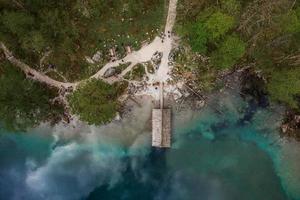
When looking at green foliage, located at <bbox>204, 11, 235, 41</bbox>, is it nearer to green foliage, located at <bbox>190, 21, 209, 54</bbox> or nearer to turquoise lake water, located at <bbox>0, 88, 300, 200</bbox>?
green foliage, located at <bbox>190, 21, 209, 54</bbox>

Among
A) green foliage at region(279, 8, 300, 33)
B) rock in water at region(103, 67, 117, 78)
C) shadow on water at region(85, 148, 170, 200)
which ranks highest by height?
green foliage at region(279, 8, 300, 33)

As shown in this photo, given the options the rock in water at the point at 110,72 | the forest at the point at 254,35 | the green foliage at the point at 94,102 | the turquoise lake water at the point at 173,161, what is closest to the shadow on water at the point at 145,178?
the turquoise lake water at the point at 173,161

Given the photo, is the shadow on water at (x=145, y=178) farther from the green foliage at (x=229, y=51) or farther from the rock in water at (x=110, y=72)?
the green foliage at (x=229, y=51)

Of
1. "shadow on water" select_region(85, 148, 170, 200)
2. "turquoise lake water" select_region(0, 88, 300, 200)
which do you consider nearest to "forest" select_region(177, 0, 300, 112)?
"turquoise lake water" select_region(0, 88, 300, 200)

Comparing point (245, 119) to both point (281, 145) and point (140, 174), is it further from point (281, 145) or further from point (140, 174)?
point (140, 174)

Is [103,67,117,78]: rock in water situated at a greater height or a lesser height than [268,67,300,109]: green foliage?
greater

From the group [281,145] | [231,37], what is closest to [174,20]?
[231,37]

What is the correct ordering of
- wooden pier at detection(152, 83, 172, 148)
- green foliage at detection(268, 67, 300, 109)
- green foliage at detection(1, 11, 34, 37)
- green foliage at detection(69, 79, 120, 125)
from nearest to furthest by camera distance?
1. green foliage at detection(1, 11, 34, 37)
2. green foliage at detection(268, 67, 300, 109)
3. green foliage at detection(69, 79, 120, 125)
4. wooden pier at detection(152, 83, 172, 148)
